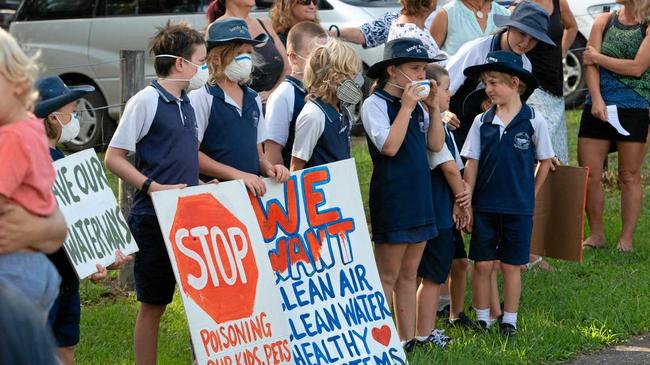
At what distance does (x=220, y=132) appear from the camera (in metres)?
5.71

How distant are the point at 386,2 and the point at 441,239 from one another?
23.4ft

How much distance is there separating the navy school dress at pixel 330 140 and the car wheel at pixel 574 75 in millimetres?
8525

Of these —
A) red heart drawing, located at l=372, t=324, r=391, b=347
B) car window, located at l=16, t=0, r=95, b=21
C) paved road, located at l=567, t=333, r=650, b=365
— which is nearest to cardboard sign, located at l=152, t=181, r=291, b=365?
red heart drawing, located at l=372, t=324, r=391, b=347

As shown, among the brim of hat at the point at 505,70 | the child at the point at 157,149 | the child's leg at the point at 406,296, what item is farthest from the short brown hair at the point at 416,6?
the child at the point at 157,149

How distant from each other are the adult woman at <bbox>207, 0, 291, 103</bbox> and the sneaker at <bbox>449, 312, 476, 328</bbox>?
1.68 metres

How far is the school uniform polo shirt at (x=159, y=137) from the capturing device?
5.37 m

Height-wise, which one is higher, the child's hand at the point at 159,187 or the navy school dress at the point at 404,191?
the child's hand at the point at 159,187

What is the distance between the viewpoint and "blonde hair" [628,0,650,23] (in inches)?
336

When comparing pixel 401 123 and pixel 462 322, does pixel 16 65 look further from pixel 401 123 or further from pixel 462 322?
pixel 462 322

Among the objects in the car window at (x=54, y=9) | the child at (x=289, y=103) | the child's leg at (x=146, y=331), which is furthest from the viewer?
the car window at (x=54, y=9)

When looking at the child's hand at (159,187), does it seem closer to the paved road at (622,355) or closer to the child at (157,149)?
the child at (157,149)

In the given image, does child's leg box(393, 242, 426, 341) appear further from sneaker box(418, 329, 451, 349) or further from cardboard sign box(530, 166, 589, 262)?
cardboard sign box(530, 166, 589, 262)

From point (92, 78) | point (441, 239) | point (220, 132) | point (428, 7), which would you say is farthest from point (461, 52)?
point (92, 78)

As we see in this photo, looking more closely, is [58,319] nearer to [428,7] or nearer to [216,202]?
[216,202]
